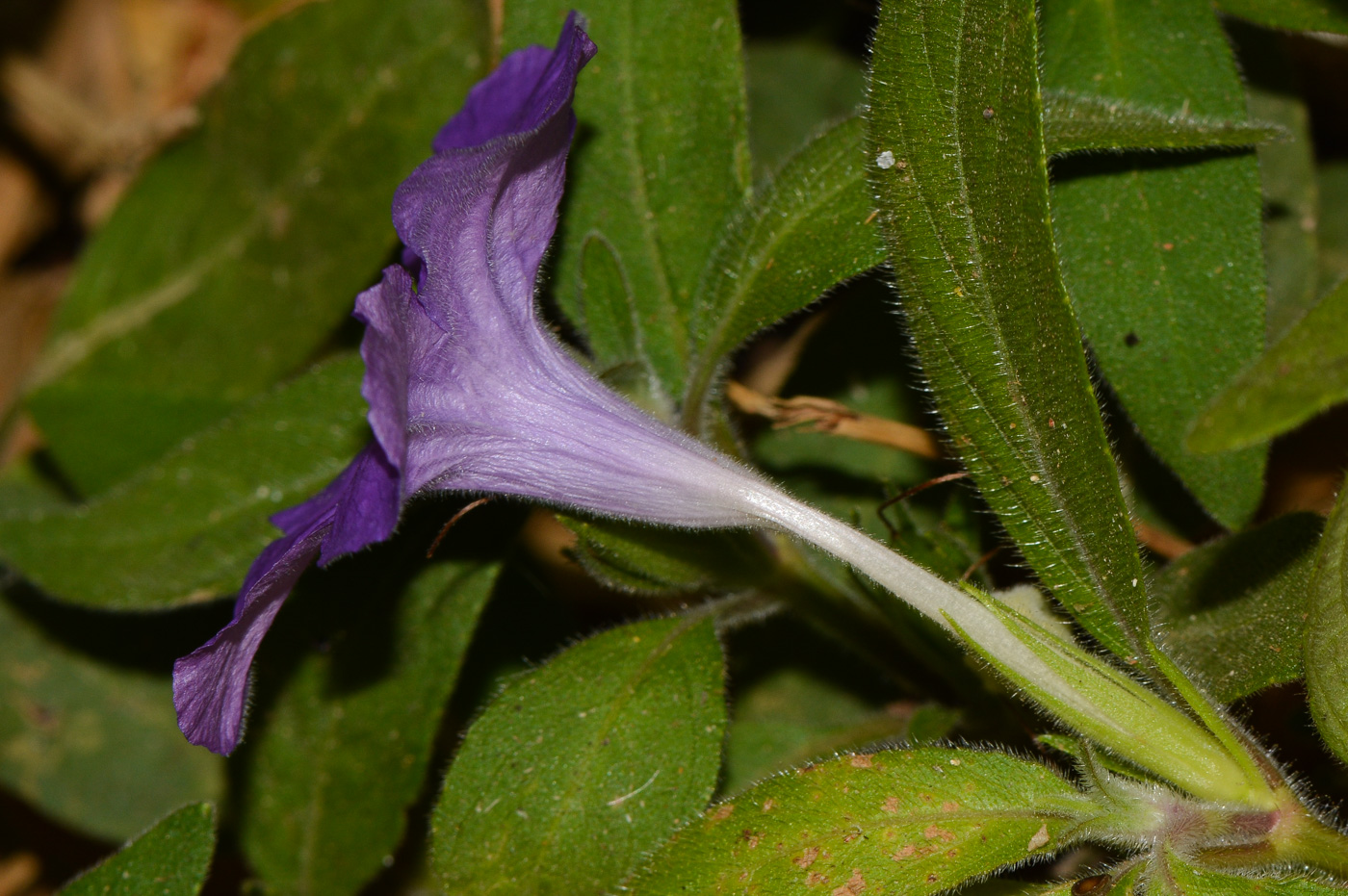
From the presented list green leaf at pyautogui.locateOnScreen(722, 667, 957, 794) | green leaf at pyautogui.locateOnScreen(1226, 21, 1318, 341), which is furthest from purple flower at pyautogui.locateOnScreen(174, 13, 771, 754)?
green leaf at pyautogui.locateOnScreen(1226, 21, 1318, 341)

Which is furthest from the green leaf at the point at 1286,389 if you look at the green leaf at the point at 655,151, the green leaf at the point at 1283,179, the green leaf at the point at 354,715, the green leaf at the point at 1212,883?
the green leaf at the point at 354,715

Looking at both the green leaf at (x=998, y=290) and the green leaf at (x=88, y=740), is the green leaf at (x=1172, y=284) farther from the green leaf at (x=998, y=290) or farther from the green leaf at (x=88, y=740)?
the green leaf at (x=88, y=740)

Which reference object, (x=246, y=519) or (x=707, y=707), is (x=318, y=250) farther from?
(x=707, y=707)

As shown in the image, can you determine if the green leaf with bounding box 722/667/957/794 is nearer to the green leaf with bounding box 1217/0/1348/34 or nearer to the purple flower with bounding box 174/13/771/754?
the purple flower with bounding box 174/13/771/754

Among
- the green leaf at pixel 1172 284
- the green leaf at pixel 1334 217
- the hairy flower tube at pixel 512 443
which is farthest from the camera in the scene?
the green leaf at pixel 1334 217

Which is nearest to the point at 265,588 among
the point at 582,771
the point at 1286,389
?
the point at 582,771

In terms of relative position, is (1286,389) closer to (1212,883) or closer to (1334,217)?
(1212,883)

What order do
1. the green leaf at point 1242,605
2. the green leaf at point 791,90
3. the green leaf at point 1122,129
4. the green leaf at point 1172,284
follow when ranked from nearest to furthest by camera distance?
the green leaf at point 1242,605 < the green leaf at point 1122,129 < the green leaf at point 1172,284 < the green leaf at point 791,90

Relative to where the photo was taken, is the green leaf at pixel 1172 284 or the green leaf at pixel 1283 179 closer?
the green leaf at pixel 1172 284
